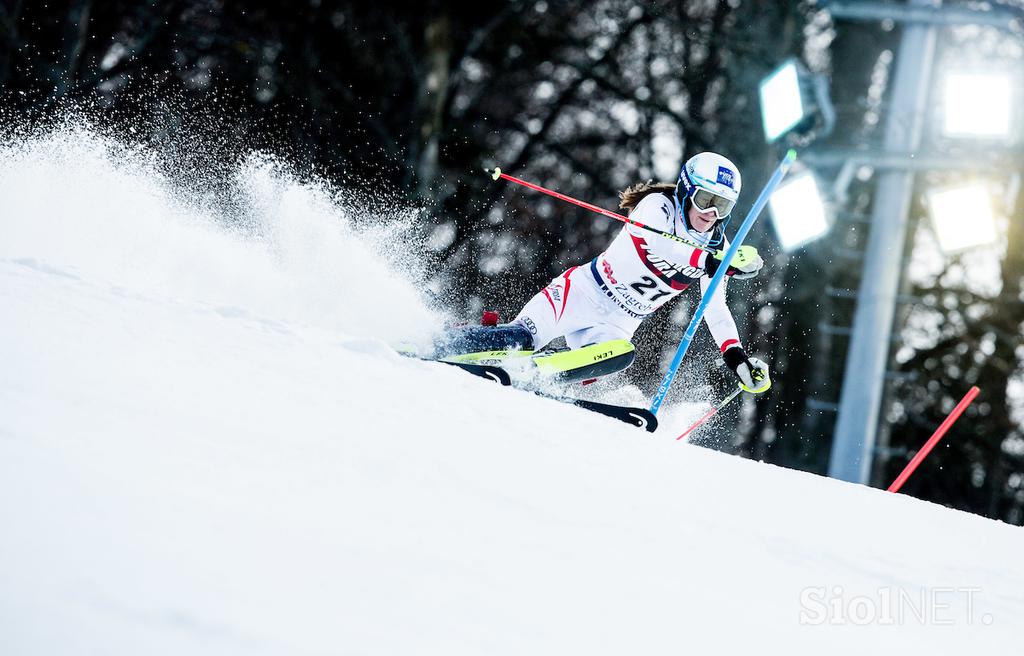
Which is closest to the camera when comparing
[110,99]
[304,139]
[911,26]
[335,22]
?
[911,26]

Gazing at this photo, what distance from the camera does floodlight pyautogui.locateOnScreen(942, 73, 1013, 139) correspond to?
1012cm

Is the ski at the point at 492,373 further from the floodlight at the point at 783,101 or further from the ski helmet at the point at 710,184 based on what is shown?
the floodlight at the point at 783,101

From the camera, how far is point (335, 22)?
15617 millimetres

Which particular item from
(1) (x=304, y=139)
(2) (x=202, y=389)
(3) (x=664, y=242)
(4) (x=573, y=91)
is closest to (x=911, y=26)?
(3) (x=664, y=242)

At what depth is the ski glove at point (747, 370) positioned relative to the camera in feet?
20.4

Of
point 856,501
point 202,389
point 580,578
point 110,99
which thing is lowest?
point 580,578

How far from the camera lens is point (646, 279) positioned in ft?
20.5

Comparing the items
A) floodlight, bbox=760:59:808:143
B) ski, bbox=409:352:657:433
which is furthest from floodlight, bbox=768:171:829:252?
ski, bbox=409:352:657:433

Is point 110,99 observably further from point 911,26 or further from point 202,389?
point 202,389

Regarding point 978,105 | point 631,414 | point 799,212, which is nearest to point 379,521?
point 631,414

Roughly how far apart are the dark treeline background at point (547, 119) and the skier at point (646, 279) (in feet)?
17.5

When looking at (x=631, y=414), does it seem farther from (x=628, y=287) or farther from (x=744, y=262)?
(x=744, y=262)

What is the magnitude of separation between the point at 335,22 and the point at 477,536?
45.9ft

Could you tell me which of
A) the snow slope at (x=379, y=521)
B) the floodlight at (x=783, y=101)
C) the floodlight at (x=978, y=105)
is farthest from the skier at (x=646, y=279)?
the floodlight at (x=978, y=105)
